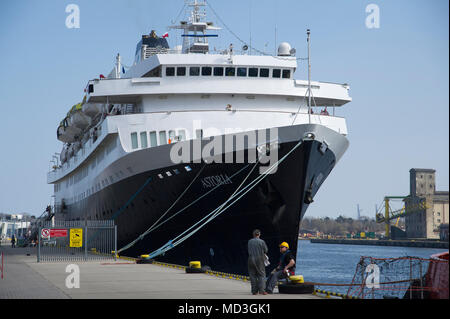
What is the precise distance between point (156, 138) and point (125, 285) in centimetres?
1046

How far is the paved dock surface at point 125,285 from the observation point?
40.5 feet

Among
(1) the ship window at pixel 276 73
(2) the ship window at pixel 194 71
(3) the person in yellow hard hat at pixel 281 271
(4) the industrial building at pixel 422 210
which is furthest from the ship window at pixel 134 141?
(4) the industrial building at pixel 422 210

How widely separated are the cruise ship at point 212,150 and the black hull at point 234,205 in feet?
0.11

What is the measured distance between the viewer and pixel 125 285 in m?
14.4

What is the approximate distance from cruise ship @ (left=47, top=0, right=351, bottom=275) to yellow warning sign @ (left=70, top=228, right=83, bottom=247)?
2649 mm

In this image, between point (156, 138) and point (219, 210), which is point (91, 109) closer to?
point (156, 138)

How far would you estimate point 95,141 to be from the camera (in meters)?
31.3

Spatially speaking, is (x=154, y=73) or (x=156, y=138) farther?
(x=154, y=73)

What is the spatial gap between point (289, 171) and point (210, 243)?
393cm

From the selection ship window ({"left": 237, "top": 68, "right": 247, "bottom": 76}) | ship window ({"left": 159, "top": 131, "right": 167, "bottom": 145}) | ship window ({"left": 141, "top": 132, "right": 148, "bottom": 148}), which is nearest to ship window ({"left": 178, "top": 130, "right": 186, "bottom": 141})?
ship window ({"left": 159, "top": 131, "right": 167, "bottom": 145})

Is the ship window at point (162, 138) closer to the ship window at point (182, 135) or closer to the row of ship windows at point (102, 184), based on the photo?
the ship window at point (182, 135)

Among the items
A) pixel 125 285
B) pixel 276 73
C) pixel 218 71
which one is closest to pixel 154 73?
pixel 218 71
